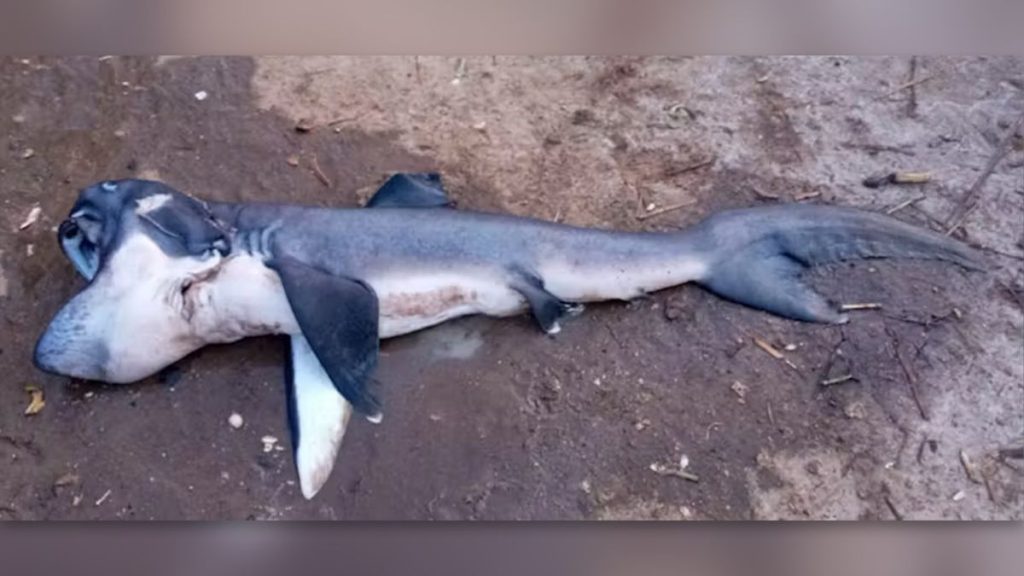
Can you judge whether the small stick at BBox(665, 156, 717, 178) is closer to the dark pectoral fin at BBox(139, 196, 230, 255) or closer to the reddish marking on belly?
the reddish marking on belly

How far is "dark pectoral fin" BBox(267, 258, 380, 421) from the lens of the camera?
1.61 m

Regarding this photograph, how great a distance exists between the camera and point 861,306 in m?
1.77

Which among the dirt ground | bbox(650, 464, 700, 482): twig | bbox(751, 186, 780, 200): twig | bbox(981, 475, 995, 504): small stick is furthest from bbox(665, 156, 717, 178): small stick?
bbox(981, 475, 995, 504): small stick

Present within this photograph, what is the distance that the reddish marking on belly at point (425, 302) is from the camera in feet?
5.60

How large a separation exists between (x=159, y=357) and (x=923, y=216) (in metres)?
1.40

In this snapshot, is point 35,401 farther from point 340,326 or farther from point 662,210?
point 662,210

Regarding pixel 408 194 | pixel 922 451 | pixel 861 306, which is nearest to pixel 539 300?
pixel 408 194

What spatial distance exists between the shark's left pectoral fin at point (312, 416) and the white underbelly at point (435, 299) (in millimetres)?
134

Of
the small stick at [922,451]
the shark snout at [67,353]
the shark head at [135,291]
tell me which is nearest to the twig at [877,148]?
the small stick at [922,451]

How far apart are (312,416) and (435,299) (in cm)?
29

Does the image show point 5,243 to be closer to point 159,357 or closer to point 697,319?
point 159,357

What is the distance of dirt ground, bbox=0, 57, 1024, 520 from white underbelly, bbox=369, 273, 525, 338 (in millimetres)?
39

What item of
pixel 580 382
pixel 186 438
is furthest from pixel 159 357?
pixel 580 382

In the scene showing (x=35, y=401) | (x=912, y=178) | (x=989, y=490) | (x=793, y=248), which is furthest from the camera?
(x=912, y=178)
